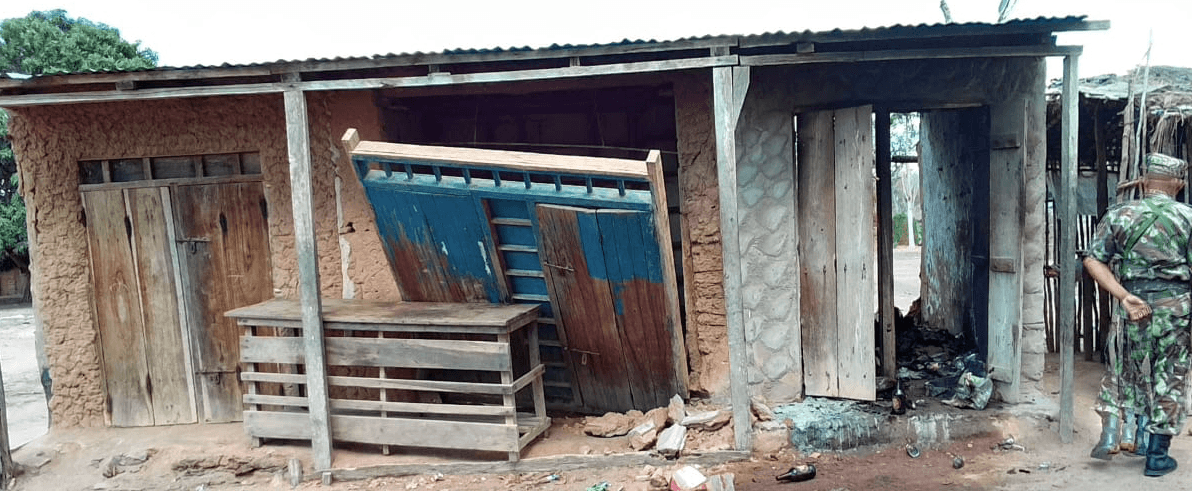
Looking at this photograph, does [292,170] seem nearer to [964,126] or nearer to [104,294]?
[104,294]

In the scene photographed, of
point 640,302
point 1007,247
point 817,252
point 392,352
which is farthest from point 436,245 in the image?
point 1007,247

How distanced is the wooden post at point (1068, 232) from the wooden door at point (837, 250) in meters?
1.16

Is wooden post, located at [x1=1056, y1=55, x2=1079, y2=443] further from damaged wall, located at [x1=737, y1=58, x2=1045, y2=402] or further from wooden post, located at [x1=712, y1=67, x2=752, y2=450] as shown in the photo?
wooden post, located at [x1=712, y1=67, x2=752, y2=450]

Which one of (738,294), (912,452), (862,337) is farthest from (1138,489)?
(738,294)

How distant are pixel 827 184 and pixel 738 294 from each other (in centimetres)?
112

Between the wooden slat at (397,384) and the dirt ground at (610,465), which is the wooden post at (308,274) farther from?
the dirt ground at (610,465)

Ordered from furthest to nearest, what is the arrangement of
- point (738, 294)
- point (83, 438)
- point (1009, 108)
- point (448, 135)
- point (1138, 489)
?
point (448, 135), point (83, 438), point (1009, 108), point (738, 294), point (1138, 489)

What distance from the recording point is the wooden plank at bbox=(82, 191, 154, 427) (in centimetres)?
586

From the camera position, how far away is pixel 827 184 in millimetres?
5188

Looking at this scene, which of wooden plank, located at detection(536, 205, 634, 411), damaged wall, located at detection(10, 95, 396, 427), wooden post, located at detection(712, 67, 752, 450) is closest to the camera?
wooden post, located at detection(712, 67, 752, 450)

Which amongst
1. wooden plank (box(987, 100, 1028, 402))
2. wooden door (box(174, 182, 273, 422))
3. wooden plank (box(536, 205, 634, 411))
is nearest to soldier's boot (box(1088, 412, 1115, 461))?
wooden plank (box(987, 100, 1028, 402))

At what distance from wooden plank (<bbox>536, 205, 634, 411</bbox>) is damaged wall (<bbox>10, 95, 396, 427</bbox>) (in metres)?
1.55

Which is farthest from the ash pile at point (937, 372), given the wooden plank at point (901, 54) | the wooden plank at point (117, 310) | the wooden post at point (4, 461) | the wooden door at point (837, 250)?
the wooden post at point (4, 461)

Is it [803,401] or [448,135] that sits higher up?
[448,135]
